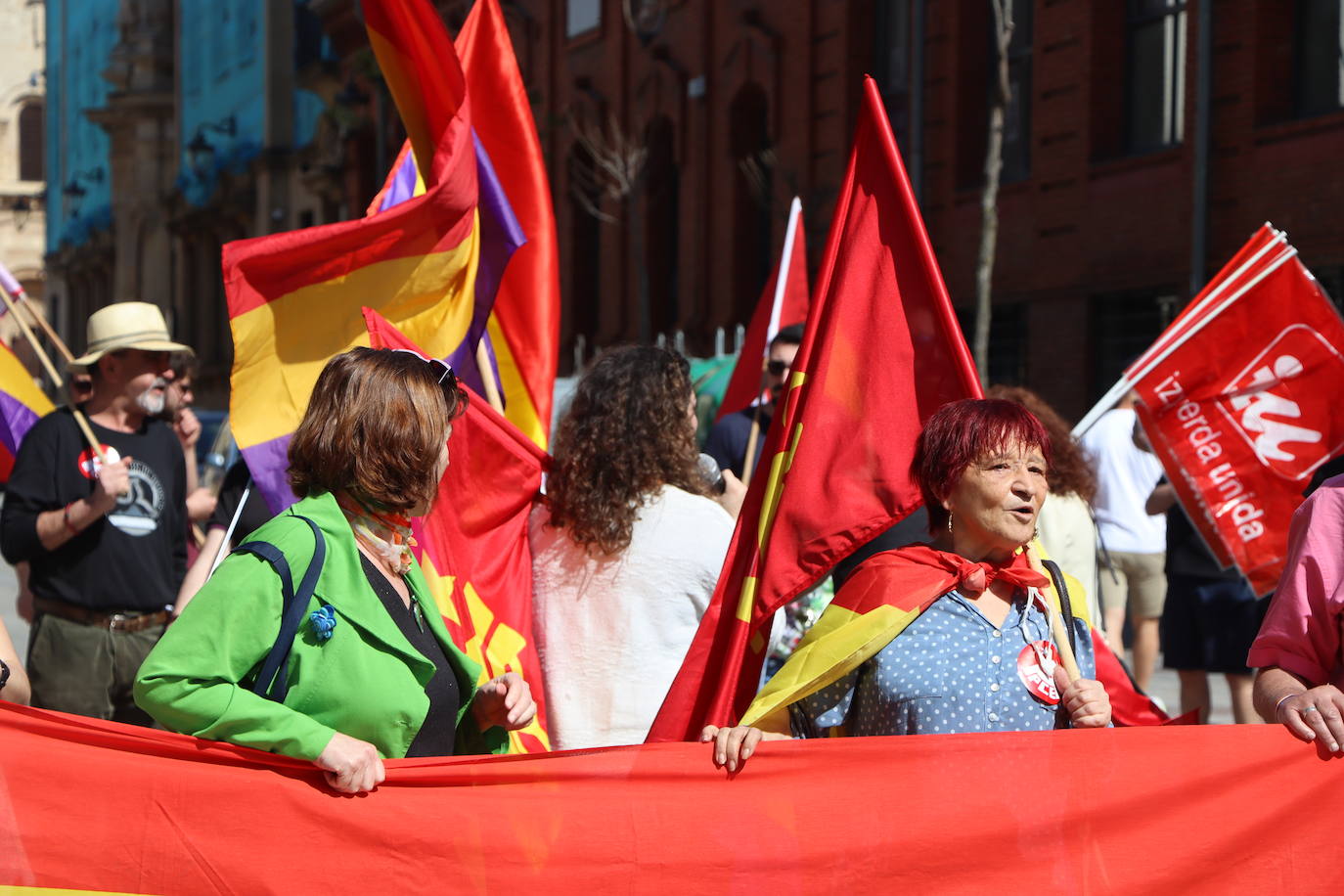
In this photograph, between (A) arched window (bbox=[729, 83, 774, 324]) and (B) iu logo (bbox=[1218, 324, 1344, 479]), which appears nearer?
(B) iu logo (bbox=[1218, 324, 1344, 479])

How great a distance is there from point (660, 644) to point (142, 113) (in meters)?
54.0

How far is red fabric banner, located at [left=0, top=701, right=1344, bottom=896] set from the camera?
3.28m

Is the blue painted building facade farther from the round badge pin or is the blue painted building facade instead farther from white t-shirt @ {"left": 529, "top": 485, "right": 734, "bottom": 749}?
the round badge pin

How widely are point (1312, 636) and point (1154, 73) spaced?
510 inches

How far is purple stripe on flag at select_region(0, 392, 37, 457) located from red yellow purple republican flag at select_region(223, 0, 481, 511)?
2.12 metres

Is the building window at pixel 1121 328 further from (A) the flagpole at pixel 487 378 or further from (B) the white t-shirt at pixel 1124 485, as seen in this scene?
(A) the flagpole at pixel 487 378

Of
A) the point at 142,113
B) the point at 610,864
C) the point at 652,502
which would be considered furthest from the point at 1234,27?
the point at 142,113

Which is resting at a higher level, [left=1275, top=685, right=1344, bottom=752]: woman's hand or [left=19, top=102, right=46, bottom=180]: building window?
[left=19, top=102, right=46, bottom=180]: building window

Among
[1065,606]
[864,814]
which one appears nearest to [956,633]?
[1065,606]

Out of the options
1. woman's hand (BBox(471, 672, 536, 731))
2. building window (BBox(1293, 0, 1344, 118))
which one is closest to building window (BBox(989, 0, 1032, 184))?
building window (BBox(1293, 0, 1344, 118))

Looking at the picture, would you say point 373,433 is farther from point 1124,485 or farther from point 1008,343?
point 1008,343

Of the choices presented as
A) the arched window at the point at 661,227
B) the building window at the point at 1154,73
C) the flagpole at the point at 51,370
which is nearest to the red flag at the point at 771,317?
the flagpole at the point at 51,370

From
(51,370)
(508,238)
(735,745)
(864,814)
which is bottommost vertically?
(864,814)

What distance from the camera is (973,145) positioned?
58.5 ft
